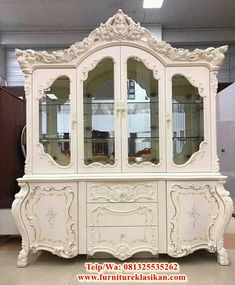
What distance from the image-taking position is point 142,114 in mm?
2844

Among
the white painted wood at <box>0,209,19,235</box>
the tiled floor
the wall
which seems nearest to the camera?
the tiled floor

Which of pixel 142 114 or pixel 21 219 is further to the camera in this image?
pixel 142 114

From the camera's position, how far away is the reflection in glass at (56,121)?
2.77 m

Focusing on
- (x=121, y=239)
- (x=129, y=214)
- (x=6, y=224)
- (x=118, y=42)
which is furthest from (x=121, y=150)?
(x=6, y=224)

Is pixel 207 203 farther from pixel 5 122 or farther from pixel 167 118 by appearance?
pixel 5 122

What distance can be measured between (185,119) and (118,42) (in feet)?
3.19

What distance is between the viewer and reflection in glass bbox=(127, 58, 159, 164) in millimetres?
2758

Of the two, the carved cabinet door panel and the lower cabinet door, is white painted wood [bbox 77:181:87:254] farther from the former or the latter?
the carved cabinet door panel

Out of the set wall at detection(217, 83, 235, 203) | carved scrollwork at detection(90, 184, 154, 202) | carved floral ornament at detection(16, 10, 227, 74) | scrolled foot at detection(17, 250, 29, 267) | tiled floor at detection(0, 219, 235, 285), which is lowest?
tiled floor at detection(0, 219, 235, 285)

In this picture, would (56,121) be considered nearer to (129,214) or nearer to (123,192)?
(123,192)

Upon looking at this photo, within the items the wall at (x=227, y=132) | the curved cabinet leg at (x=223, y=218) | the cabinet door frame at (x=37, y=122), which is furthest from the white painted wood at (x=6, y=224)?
the wall at (x=227, y=132)

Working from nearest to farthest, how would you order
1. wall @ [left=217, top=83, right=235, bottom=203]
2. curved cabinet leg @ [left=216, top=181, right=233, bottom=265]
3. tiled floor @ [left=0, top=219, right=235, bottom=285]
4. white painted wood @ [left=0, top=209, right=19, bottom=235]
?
tiled floor @ [left=0, top=219, right=235, bottom=285] → curved cabinet leg @ [left=216, top=181, right=233, bottom=265] → white painted wood @ [left=0, top=209, right=19, bottom=235] → wall @ [left=217, top=83, right=235, bottom=203]

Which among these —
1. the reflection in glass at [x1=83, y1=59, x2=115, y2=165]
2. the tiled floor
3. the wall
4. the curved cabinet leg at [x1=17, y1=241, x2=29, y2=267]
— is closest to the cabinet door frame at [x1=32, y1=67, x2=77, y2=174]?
the reflection in glass at [x1=83, y1=59, x2=115, y2=165]

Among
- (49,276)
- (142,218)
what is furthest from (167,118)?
(49,276)
